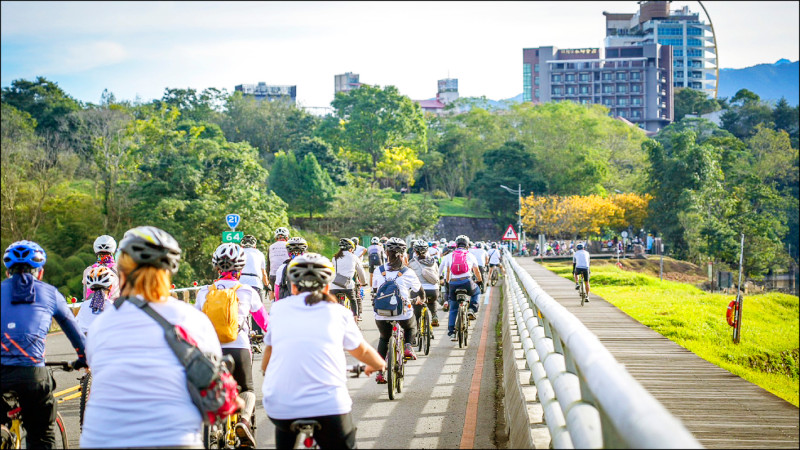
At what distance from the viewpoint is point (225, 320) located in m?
7.62

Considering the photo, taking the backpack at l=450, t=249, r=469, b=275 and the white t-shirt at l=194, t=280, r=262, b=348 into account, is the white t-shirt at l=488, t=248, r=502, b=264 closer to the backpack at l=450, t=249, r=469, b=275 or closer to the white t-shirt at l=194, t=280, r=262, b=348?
the backpack at l=450, t=249, r=469, b=275

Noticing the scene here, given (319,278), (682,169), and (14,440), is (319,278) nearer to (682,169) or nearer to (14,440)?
(14,440)

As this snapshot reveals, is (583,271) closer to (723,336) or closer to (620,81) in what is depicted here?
(723,336)

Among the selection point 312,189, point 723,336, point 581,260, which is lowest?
point 723,336

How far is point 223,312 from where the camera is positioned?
764 cm

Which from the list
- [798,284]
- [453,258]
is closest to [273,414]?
[453,258]

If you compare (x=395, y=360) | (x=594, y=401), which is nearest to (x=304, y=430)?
(x=594, y=401)

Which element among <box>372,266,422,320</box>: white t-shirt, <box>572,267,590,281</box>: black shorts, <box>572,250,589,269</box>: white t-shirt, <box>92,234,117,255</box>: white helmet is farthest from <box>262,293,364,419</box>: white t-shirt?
<box>572,250,589,269</box>: white t-shirt

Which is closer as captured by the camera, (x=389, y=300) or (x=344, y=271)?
(x=389, y=300)

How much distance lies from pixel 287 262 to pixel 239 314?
5363mm

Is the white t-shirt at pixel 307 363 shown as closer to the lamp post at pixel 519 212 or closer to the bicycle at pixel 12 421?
the bicycle at pixel 12 421

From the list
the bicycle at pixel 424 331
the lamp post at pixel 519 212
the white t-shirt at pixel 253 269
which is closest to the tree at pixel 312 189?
the lamp post at pixel 519 212

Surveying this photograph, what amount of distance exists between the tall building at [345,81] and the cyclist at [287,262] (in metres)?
166

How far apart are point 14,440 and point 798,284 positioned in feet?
288
